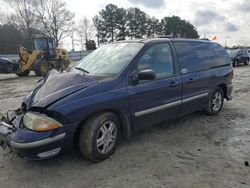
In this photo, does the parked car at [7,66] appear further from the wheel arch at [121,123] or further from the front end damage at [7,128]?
the wheel arch at [121,123]

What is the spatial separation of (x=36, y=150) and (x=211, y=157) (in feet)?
7.77

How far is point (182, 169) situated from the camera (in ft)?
10.8

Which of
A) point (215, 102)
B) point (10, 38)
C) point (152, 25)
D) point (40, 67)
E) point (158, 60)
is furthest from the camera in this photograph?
point (152, 25)

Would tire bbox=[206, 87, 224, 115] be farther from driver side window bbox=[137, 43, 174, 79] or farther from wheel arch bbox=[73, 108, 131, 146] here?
wheel arch bbox=[73, 108, 131, 146]

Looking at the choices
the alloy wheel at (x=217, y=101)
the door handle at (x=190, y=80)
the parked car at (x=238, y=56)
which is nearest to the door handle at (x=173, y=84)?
the door handle at (x=190, y=80)

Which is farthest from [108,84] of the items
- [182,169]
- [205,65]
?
[205,65]

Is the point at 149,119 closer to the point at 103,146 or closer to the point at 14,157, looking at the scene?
the point at 103,146

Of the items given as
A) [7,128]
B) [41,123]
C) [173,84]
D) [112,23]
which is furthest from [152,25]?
[41,123]

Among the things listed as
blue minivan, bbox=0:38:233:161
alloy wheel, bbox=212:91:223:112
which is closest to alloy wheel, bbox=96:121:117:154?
blue minivan, bbox=0:38:233:161

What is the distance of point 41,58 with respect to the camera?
17.2 metres

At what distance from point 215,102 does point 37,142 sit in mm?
4016

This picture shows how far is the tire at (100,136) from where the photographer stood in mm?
3316

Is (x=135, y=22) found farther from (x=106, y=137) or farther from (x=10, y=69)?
(x=106, y=137)

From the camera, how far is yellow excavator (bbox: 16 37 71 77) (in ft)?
54.3
